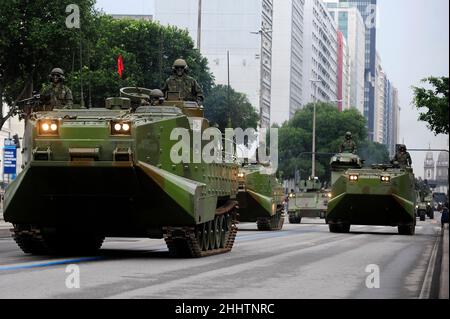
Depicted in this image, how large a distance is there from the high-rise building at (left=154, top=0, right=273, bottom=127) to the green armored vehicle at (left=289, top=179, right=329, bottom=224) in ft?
184

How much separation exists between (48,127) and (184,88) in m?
4.17

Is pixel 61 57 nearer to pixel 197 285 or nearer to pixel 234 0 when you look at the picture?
pixel 197 285

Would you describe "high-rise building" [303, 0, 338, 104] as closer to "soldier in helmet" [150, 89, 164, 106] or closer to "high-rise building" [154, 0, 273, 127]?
"high-rise building" [154, 0, 273, 127]

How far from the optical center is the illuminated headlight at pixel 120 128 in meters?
19.0

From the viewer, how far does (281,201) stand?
4412cm

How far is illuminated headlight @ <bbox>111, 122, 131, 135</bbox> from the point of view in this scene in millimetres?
19031

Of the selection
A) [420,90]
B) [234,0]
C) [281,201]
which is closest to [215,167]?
[281,201]

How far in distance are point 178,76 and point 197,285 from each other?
910cm

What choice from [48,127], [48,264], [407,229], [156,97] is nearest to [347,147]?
[407,229]

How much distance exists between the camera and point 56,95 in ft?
70.1

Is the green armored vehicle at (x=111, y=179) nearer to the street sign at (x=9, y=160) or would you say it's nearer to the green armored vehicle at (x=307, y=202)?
the street sign at (x=9, y=160)

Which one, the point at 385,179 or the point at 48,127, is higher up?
the point at 48,127

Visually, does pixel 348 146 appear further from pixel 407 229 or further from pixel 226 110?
pixel 226 110

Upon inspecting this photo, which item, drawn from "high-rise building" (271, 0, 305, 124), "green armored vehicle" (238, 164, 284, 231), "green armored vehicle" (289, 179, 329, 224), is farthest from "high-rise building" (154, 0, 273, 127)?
"green armored vehicle" (238, 164, 284, 231)
